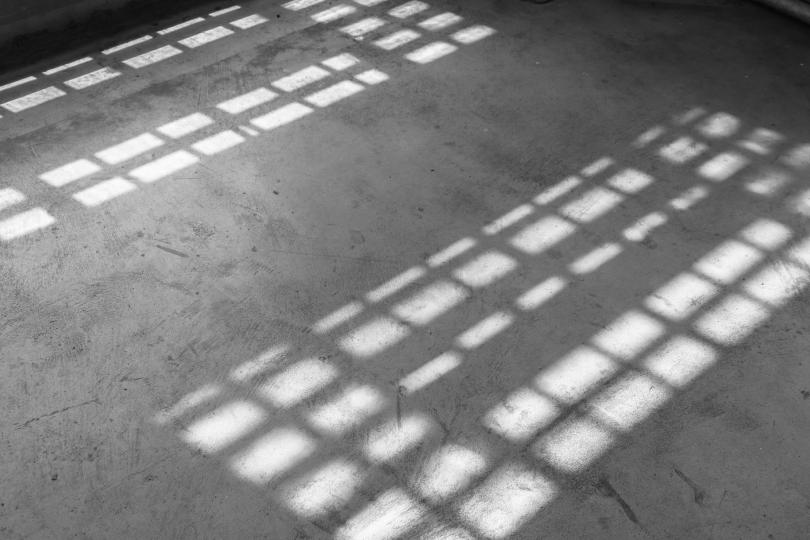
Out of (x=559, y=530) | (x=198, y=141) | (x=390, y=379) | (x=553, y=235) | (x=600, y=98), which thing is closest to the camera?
(x=559, y=530)

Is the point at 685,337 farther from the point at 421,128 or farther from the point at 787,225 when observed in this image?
the point at 421,128

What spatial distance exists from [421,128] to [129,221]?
1.91 meters

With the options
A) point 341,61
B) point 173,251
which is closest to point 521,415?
point 173,251

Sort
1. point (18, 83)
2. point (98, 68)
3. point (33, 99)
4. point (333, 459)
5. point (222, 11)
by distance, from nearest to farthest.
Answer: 1. point (333, 459)
2. point (33, 99)
3. point (18, 83)
4. point (98, 68)
5. point (222, 11)

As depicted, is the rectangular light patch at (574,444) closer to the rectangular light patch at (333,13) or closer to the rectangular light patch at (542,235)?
the rectangular light patch at (542,235)

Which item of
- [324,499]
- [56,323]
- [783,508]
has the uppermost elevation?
[56,323]

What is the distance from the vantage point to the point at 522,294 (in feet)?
13.9

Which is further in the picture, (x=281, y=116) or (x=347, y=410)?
(x=281, y=116)

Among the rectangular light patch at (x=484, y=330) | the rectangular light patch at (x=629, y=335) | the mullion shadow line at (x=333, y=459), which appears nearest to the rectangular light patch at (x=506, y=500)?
the mullion shadow line at (x=333, y=459)

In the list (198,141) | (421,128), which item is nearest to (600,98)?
(421,128)

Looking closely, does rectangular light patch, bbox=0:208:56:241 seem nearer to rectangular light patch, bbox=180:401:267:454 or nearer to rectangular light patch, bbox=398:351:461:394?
rectangular light patch, bbox=180:401:267:454

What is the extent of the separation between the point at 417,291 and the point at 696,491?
165 centimetres

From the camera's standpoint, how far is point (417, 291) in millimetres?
4246

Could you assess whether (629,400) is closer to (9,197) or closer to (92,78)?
(9,197)
